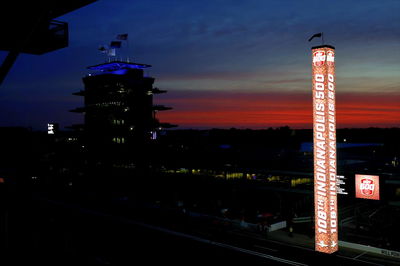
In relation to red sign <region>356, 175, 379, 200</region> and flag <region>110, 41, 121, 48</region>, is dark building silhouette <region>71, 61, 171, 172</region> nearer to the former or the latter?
flag <region>110, 41, 121, 48</region>

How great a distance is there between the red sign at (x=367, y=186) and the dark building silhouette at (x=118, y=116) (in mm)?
57738

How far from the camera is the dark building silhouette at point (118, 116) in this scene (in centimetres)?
7975

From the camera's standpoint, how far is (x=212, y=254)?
3.45 metres

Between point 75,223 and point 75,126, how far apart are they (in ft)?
279

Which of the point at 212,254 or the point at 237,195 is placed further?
the point at 237,195

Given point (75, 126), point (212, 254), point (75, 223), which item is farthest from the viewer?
point (75, 126)

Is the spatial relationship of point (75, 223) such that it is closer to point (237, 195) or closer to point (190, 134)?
point (237, 195)

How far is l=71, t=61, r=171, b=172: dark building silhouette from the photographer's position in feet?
262

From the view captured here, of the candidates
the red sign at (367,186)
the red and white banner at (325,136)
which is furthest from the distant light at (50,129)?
the red and white banner at (325,136)

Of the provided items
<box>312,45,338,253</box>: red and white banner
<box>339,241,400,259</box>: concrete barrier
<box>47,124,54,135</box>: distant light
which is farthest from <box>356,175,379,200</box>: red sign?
<box>47,124,54,135</box>: distant light

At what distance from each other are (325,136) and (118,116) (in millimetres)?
65716

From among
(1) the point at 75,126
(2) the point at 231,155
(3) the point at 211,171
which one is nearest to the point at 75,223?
(3) the point at 211,171

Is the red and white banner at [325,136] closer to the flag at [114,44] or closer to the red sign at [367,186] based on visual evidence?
the red sign at [367,186]

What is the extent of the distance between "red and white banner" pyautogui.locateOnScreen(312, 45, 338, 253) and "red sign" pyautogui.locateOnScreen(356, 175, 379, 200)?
5.78 metres
